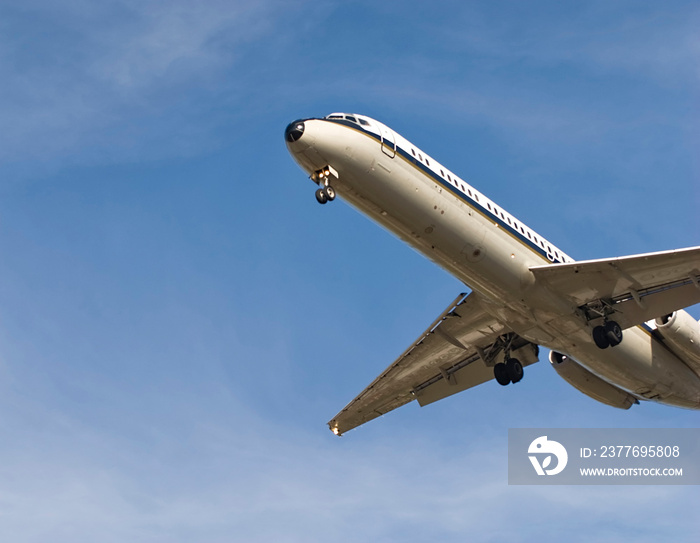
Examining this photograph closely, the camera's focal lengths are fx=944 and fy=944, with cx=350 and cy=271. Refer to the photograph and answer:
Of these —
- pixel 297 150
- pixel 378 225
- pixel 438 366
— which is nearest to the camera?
pixel 297 150

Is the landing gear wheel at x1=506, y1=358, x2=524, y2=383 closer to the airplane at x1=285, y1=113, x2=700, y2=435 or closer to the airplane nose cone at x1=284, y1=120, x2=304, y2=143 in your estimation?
the airplane at x1=285, y1=113, x2=700, y2=435

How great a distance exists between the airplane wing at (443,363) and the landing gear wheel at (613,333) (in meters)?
3.59

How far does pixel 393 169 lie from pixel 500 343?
8454 millimetres

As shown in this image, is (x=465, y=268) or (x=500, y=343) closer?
(x=465, y=268)

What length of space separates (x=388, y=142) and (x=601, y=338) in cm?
844

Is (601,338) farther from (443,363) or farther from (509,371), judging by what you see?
(443,363)

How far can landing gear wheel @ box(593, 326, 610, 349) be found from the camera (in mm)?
27078

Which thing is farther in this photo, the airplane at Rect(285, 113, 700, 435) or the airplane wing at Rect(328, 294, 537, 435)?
the airplane wing at Rect(328, 294, 537, 435)

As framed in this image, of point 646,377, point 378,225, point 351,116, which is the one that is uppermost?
point 351,116

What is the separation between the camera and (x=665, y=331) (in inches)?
1160

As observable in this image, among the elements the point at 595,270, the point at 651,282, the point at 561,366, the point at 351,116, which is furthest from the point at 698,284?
the point at 351,116

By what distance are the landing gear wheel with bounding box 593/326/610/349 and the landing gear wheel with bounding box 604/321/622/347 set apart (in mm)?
74

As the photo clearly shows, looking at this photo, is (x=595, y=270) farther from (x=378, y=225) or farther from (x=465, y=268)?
(x=378, y=225)

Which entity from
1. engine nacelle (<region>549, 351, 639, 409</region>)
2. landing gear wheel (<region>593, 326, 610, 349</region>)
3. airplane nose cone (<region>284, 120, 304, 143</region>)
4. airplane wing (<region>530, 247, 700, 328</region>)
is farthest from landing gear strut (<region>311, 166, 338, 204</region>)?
engine nacelle (<region>549, 351, 639, 409</region>)
